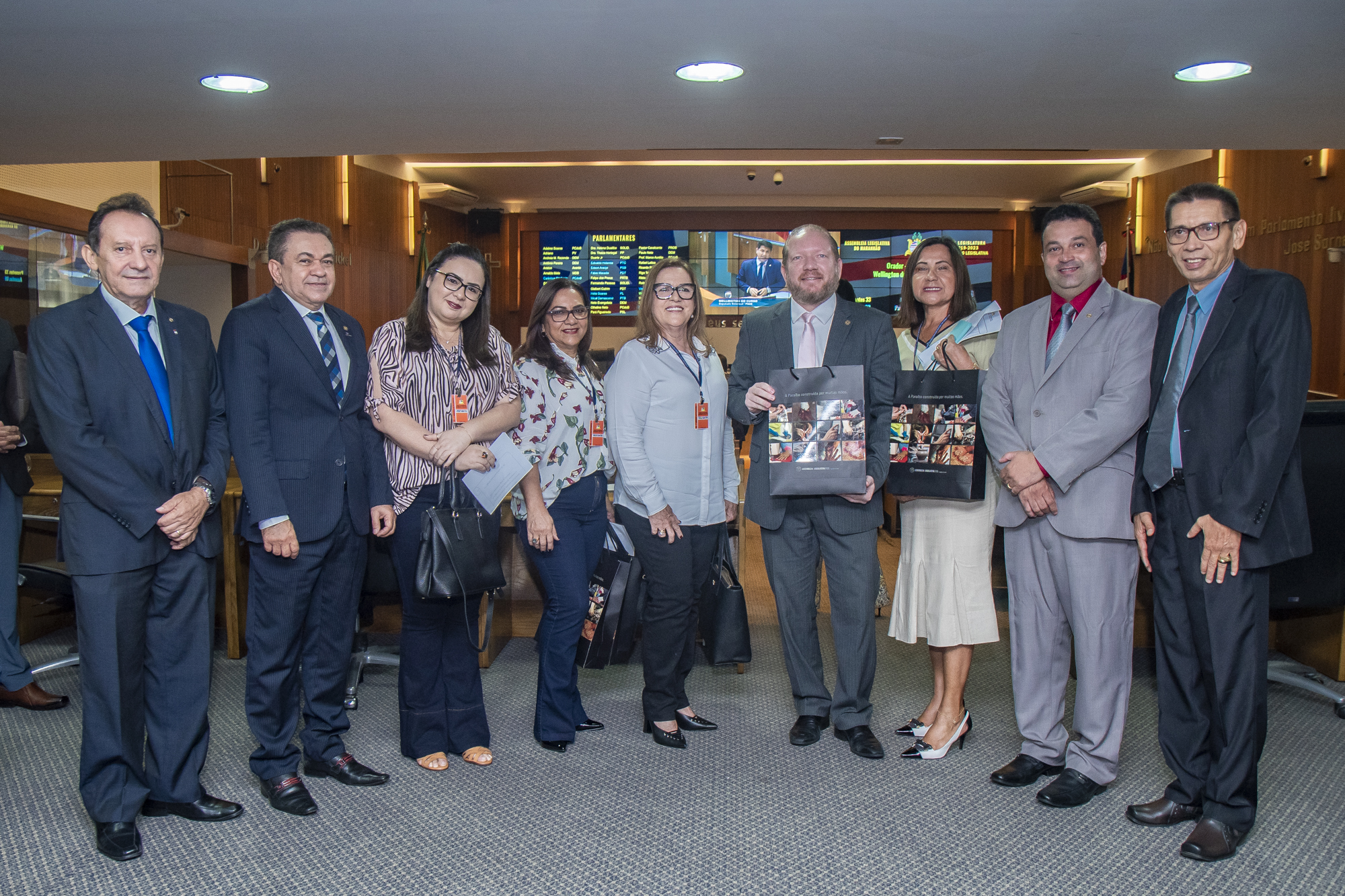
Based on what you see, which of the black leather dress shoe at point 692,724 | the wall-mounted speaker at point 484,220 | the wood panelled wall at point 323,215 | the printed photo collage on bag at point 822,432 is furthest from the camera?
the wall-mounted speaker at point 484,220

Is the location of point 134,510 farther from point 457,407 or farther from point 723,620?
point 723,620

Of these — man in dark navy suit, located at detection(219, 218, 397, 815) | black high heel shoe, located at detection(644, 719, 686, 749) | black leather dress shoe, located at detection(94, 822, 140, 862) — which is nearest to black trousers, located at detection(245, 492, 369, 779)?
man in dark navy suit, located at detection(219, 218, 397, 815)

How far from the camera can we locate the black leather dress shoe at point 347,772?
2881 millimetres

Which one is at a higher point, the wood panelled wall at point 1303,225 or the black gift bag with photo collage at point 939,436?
the wood panelled wall at point 1303,225

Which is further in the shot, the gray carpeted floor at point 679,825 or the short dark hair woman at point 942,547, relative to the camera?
the short dark hair woman at point 942,547

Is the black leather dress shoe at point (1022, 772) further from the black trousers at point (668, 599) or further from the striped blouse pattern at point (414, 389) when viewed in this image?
the striped blouse pattern at point (414, 389)

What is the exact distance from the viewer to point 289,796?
270 centimetres

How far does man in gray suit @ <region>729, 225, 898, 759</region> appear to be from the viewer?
3066 mm

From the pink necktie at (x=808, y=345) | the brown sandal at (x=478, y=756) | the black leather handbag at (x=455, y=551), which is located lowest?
the brown sandal at (x=478, y=756)

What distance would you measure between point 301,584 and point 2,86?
2062 millimetres

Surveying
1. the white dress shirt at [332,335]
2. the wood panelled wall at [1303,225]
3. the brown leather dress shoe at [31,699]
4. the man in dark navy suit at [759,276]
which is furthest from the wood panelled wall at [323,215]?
the wood panelled wall at [1303,225]

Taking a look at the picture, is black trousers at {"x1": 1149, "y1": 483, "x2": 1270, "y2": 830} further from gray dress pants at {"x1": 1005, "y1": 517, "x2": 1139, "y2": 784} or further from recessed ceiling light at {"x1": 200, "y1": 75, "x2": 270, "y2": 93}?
recessed ceiling light at {"x1": 200, "y1": 75, "x2": 270, "y2": 93}

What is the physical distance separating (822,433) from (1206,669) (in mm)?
1268

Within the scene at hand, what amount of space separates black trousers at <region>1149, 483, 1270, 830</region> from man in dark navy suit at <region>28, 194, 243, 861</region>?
272 cm
